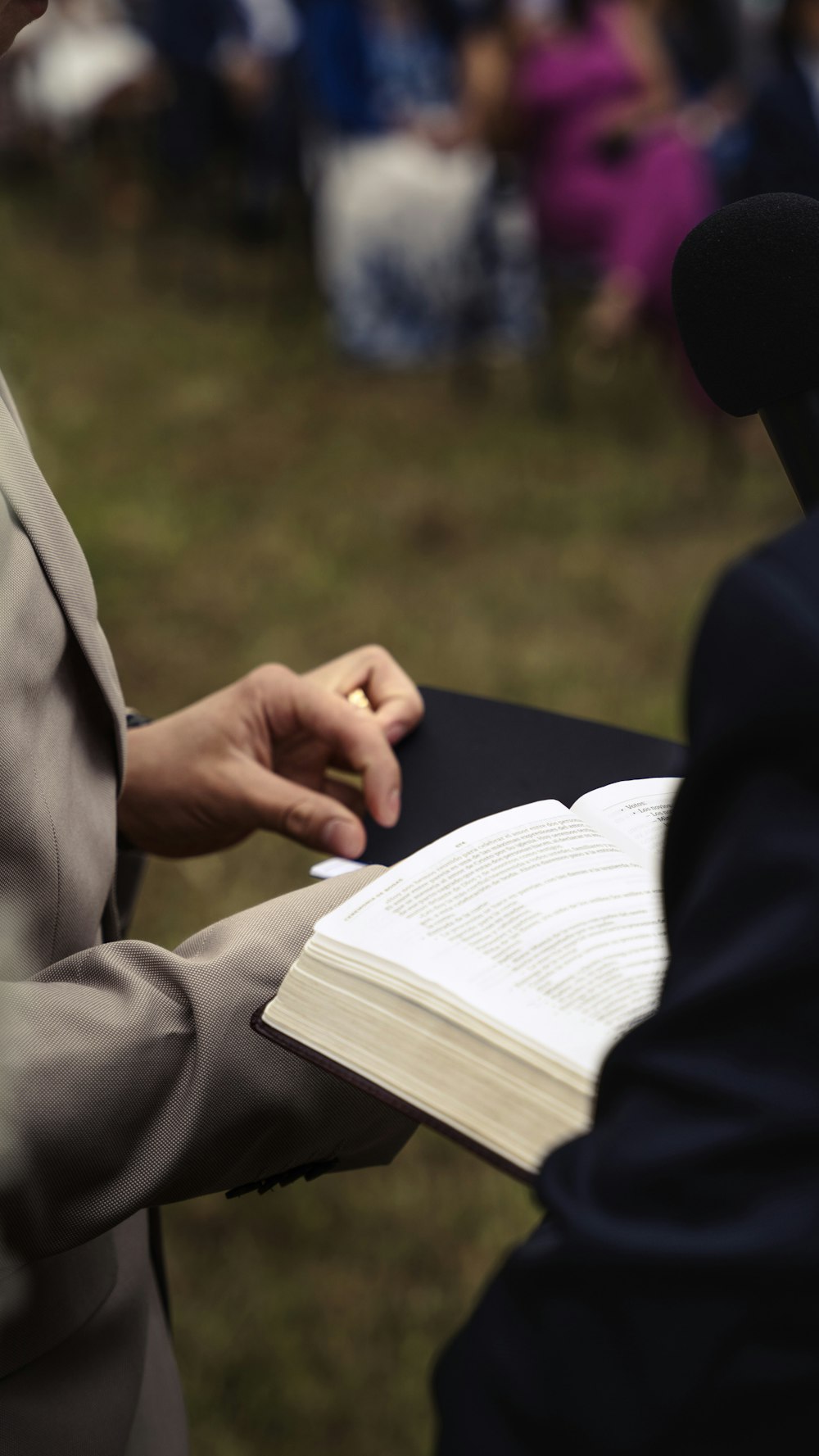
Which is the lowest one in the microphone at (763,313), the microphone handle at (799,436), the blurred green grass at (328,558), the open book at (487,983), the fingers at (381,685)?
the blurred green grass at (328,558)

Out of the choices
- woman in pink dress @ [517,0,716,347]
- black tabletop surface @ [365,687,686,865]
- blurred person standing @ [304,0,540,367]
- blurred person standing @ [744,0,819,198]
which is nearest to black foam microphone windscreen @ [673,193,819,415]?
black tabletop surface @ [365,687,686,865]

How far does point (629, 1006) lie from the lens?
502 millimetres

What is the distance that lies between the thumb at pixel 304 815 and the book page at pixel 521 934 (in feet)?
0.57

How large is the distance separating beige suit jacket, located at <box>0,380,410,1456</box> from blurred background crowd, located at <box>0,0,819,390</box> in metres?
2.79

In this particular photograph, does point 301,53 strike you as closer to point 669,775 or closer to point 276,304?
point 276,304

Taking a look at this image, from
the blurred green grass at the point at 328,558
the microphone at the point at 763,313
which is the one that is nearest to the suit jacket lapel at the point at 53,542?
the microphone at the point at 763,313

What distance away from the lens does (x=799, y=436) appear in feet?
1.78

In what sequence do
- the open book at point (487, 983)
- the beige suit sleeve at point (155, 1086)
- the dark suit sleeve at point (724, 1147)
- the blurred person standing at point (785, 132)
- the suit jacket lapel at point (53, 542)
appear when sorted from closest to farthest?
1. the dark suit sleeve at point (724, 1147)
2. the open book at point (487, 983)
3. the beige suit sleeve at point (155, 1086)
4. the suit jacket lapel at point (53, 542)
5. the blurred person standing at point (785, 132)

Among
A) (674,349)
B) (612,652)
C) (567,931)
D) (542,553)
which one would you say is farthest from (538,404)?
(567,931)

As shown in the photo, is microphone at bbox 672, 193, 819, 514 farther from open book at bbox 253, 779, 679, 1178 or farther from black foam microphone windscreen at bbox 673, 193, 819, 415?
open book at bbox 253, 779, 679, 1178

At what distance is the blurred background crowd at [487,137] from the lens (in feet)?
12.2

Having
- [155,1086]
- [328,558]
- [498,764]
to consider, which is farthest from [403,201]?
[155,1086]

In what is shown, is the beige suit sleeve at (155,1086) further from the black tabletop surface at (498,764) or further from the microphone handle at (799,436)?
the microphone handle at (799,436)

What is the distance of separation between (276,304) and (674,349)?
150 centimetres
